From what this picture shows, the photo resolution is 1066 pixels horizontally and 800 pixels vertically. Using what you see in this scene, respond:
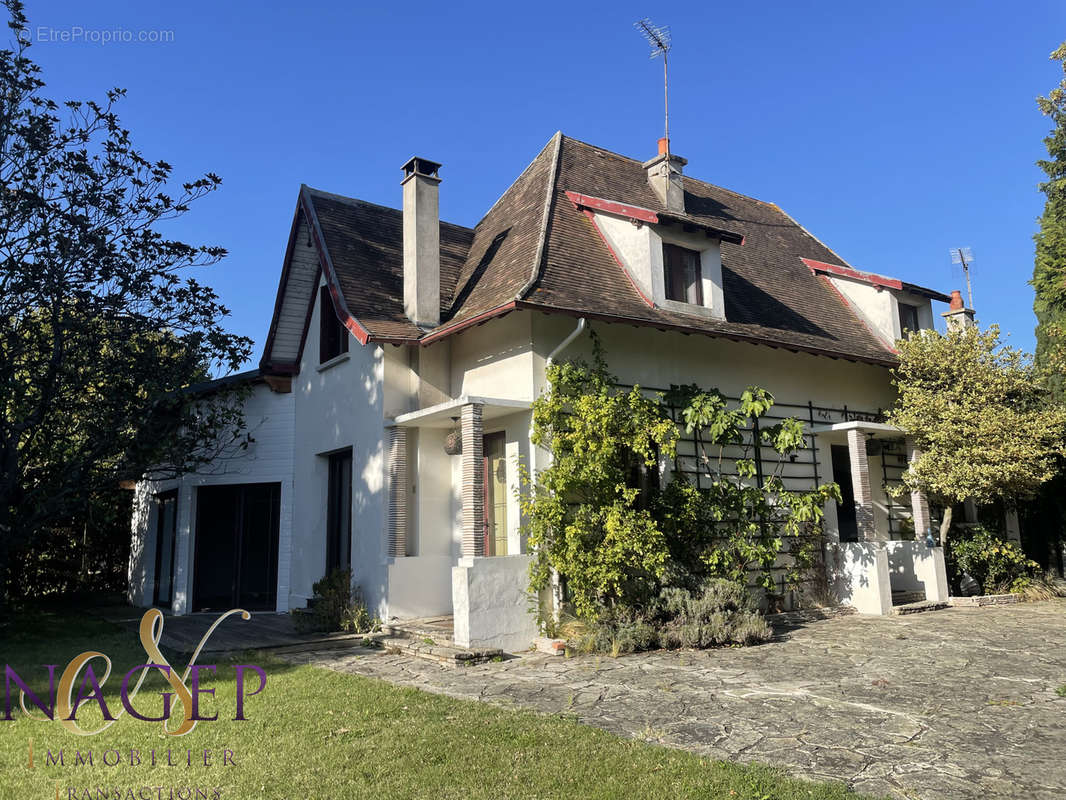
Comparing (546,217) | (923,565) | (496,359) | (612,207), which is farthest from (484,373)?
(923,565)

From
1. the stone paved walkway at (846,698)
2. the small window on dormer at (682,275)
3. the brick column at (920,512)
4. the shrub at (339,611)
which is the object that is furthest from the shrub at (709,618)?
the brick column at (920,512)

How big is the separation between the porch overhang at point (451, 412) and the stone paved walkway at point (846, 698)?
129 inches

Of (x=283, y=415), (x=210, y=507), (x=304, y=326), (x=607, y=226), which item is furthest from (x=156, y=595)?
(x=607, y=226)

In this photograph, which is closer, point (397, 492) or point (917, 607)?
point (397, 492)

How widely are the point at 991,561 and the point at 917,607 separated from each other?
8.27 ft

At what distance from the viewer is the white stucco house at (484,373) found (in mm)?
11086

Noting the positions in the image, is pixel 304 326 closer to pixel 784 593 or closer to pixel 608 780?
pixel 784 593

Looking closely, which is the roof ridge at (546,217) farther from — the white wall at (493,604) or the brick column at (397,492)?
the white wall at (493,604)

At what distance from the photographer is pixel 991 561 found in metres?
14.0

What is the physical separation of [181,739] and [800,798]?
416 cm

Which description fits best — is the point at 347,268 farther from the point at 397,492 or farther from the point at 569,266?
the point at 397,492

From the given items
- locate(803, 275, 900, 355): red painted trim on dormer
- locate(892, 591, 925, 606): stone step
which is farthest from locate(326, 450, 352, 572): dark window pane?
locate(803, 275, 900, 355): red painted trim on dormer

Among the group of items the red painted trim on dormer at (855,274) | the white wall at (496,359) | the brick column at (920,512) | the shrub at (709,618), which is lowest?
the shrub at (709,618)

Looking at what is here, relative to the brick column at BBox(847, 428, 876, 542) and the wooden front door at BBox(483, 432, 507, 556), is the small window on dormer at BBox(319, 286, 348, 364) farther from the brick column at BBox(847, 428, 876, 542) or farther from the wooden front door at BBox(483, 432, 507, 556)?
the brick column at BBox(847, 428, 876, 542)
